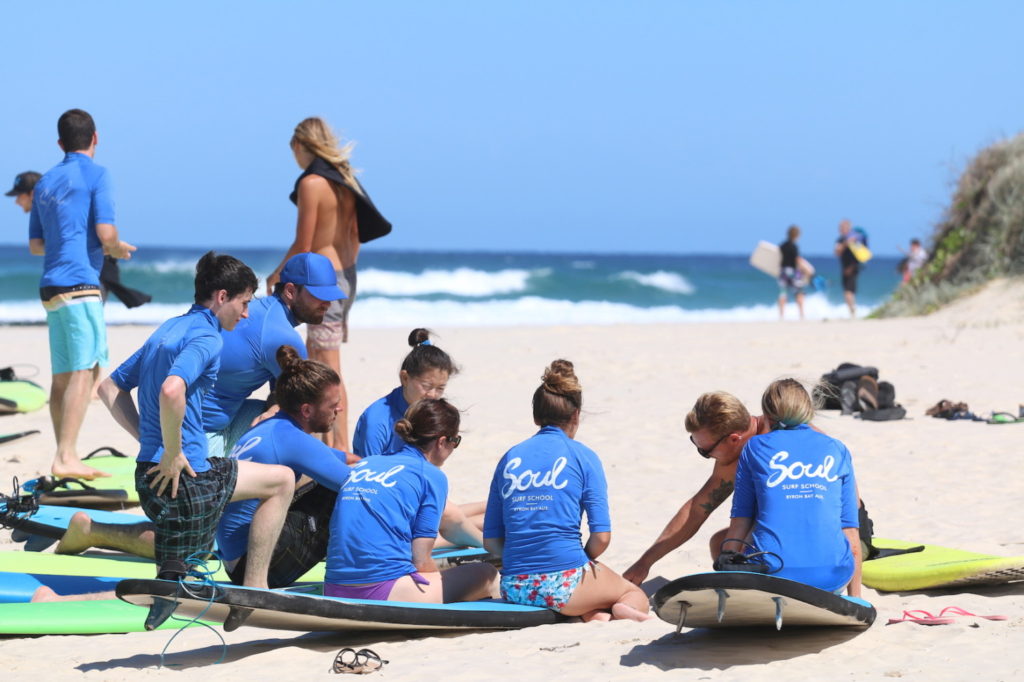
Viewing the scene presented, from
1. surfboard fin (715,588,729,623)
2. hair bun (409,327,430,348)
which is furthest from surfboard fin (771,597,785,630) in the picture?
hair bun (409,327,430,348)

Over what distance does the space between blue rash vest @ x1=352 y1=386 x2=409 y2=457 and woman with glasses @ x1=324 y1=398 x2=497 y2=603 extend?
27.5 inches

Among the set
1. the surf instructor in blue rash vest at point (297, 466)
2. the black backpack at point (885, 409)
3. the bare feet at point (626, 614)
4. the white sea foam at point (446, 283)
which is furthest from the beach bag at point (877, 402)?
the white sea foam at point (446, 283)

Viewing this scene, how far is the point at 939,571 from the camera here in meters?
4.91

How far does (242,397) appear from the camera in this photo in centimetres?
568

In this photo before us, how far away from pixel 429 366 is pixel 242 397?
937 millimetres

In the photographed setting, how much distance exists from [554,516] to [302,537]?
1126 millimetres

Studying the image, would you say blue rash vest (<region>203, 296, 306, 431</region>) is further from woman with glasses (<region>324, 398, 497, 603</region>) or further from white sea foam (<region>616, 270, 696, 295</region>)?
white sea foam (<region>616, 270, 696, 295</region>)

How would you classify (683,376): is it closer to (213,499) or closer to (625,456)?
(625,456)

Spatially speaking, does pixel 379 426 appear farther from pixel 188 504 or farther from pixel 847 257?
pixel 847 257

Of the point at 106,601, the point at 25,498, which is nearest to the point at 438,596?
the point at 106,601

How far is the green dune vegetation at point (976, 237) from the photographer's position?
1661 centimetres

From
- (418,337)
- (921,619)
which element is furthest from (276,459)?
(921,619)

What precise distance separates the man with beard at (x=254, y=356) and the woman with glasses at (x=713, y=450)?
175 cm

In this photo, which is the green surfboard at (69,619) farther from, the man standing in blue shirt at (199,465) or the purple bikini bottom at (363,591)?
the purple bikini bottom at (363,591)
